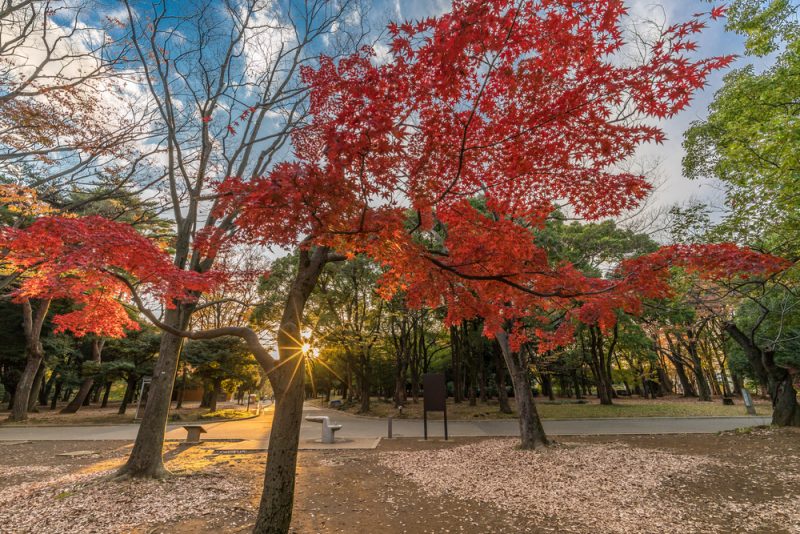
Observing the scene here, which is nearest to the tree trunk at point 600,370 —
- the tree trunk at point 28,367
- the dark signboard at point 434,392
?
the dark signboard at point 434,392

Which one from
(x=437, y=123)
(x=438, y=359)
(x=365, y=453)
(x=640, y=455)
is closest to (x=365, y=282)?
(x=365, y=453)

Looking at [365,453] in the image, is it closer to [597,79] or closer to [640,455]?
[640,455]

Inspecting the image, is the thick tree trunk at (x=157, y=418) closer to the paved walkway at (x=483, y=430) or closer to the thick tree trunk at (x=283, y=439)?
the thick tree trunk at (x=283, y=439)

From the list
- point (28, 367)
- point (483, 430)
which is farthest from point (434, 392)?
point (28, 367)

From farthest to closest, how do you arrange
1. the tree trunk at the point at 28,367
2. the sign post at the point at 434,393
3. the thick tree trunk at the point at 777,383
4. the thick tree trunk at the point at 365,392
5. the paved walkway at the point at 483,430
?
1. the thick tree trunk at the point at 365,392
2. the tree trunk at the point at 28,367
3. the paved walkway at the point at 483,430
4. the sign post at the point at 434,393
5. the thick tree trunk at the point at 777,383

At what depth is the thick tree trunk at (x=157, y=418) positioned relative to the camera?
21.4ft

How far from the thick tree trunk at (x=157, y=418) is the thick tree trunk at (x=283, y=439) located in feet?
13.0

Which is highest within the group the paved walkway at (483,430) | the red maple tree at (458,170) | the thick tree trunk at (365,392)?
the red maple tree at (458,170)

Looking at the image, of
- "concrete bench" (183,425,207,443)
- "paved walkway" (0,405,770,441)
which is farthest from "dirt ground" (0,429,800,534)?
"paved walkway" (0,405,770,441)

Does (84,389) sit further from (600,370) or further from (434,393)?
(600,370)

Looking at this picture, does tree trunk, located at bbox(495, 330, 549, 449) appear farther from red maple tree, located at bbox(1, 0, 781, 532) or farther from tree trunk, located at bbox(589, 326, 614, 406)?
tree trunk, located at bbox(589, 326, 614, 406)

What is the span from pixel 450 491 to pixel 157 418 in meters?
5.48

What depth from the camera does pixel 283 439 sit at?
13.0 ft

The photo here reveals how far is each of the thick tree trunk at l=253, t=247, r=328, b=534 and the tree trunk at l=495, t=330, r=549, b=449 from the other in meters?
5.94
